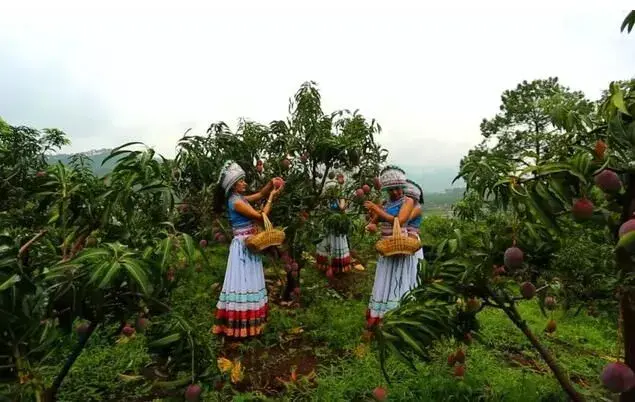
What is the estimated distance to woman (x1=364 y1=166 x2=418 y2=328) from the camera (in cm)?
432

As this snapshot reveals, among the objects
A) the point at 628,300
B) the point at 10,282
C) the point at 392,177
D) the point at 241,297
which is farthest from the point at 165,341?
the point at 392,177

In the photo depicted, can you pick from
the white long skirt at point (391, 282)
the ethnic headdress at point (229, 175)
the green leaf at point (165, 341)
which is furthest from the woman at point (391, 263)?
the green leaf at point (165, 341)

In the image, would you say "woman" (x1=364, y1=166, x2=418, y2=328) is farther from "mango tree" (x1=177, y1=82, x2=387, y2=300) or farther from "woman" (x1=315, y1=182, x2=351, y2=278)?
"woman" (x1=315, y1=182, x2=351, y2=278)

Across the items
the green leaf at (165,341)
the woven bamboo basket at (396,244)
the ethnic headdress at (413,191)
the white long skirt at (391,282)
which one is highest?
the ethnic headdress at (413,191)

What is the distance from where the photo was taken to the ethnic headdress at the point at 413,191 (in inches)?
177

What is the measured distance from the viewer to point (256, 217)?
4.25 metres

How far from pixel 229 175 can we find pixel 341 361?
1972mm

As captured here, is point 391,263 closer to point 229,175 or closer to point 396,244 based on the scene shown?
point 396,244

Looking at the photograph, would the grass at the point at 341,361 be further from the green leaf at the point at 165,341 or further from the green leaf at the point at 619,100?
the green leaf at the point at 619,100

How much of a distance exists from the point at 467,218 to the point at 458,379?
14.3ft

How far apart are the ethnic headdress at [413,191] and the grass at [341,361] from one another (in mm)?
1427

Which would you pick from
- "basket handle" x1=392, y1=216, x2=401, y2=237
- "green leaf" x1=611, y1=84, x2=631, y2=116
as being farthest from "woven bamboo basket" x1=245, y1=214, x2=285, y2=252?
"green leaf" x1=611, y1=84, x2=631, y2=116

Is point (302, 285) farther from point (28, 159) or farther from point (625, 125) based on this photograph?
point (625, 125)

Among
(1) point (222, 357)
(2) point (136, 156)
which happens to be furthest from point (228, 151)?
(2) point (136, 156)
